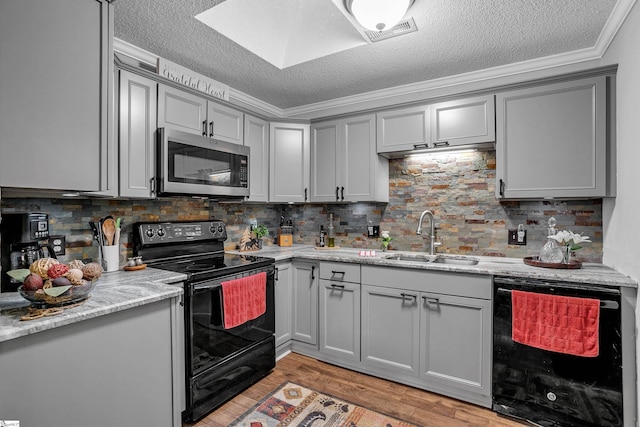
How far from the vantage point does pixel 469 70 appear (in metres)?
2.77

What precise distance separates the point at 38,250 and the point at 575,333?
2974mm

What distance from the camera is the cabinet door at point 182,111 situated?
7.54 ft

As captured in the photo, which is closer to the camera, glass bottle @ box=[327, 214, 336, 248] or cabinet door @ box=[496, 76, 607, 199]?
cabinet door @ box=[496, 76, 607, 199]

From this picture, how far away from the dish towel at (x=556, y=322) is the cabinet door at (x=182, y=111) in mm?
2494

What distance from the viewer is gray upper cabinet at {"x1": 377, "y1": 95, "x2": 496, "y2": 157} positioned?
8.34 ft

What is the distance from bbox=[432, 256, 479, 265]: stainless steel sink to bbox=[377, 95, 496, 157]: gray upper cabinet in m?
0.94

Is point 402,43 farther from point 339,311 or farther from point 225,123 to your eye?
point 339,311

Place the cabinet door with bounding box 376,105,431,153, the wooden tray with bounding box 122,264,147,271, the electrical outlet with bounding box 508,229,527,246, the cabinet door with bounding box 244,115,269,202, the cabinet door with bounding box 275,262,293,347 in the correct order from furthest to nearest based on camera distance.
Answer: the cabinet door with bounding box 244,115,269,202
the cabinet door with bounding box 275,262,293,347
the cabinet door with bounding box 376,105,431,153
the electrical outlet with bounding box 508,229,527,246
the wooden tray with bounding box 122,264,147,271

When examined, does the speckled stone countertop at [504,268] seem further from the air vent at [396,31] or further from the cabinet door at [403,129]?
the air vent at [396,31]

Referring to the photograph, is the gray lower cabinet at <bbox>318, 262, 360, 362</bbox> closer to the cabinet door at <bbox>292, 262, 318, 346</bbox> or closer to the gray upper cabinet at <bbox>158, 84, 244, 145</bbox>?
the cabinet door at <bbox>292, 262, 318, 346</bbox>

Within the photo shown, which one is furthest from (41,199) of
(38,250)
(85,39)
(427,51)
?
(427,51)

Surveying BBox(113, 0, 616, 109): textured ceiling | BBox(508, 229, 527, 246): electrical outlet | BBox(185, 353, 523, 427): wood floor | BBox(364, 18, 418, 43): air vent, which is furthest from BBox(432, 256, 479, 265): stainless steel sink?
BBox(364, 18, 418, 43): air vent

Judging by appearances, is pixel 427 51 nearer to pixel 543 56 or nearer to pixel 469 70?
pixel 469 70

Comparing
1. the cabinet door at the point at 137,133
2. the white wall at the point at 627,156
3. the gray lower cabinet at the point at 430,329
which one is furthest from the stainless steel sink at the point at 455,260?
the cabinet door at the point at 137,133
